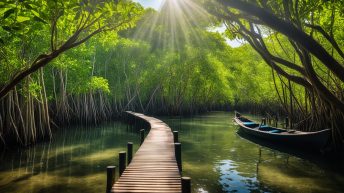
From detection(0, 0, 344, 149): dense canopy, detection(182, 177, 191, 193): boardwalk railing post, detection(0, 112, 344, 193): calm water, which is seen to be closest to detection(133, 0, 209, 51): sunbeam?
detection(0, 0, 344, 149): dense canopy

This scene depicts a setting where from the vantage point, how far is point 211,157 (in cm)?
1355

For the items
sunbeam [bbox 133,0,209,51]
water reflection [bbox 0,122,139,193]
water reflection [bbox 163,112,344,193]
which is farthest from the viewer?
sunbeam [bbox 133,0,209,51]

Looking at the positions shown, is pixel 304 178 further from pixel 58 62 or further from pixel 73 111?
pixel 73 111

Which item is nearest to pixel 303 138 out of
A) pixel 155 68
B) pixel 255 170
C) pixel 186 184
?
pixel 255 170

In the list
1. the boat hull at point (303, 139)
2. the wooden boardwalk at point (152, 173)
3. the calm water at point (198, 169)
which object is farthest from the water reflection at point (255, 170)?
the wooden boardwalk at point (152, 173)

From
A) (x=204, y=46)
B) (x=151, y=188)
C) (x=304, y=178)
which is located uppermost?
(x=204, y=46)

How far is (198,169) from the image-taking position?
11172 mm

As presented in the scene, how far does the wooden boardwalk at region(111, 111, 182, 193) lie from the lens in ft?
21.2

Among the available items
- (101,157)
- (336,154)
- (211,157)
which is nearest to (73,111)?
(101,157)

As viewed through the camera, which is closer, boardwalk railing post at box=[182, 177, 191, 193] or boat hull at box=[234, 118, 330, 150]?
boardwalk railing post at box=[182, 177, 191, 193]

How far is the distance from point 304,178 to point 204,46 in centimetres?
2750

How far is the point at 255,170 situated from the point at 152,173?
515cm

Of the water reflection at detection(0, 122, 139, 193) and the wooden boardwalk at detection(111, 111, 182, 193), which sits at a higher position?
the wooden boardwalk at detection(111, 111, 182, 193)

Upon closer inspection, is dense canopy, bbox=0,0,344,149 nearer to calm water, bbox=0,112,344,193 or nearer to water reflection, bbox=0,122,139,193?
water reflection, bbox=0,122,139,193
